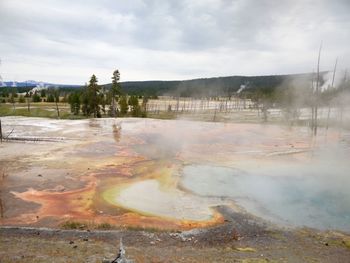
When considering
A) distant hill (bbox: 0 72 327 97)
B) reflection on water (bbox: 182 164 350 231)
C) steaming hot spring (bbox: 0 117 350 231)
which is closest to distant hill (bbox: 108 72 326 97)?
distant hill (bbox: 0 72 327 97)

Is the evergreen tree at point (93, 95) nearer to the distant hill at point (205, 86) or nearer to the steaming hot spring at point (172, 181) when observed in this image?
the steaming hot spring at point (172, 181)

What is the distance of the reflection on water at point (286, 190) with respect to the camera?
13797 millimetres

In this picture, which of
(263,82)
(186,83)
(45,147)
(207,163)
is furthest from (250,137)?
(186,83)

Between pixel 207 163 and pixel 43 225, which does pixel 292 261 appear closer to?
pixel 43 225

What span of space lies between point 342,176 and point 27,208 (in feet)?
52.9

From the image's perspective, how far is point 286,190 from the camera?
17.4 m

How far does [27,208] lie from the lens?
14.2m

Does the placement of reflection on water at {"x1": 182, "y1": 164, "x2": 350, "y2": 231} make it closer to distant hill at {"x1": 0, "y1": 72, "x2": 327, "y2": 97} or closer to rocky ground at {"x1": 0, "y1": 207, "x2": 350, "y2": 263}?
rocky ground at {"x1": 0, "y1": 207, "x2": 350, "y2": 263}

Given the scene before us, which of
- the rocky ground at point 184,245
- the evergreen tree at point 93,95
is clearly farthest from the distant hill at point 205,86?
the rocky ground at point 184,245

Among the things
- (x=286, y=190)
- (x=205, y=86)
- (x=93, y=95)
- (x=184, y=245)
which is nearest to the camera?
(x=184, y=245)

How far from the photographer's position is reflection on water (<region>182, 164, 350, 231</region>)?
45.3 feet

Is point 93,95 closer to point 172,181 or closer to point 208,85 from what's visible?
point 172,181

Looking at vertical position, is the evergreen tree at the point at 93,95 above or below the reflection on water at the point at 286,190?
above

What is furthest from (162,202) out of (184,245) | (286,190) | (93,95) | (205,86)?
(205,86)
